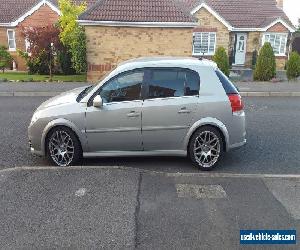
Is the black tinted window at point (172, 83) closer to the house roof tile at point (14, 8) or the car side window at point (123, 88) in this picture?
the car side window at point (123, 88)

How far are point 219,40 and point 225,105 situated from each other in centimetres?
2174

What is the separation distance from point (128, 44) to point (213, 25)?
40.2ft

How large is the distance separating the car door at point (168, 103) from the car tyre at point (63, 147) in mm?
1153

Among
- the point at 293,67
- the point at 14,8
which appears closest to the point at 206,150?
the point at 293,67

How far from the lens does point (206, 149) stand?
545cm

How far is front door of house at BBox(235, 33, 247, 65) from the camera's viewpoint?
26.4 m

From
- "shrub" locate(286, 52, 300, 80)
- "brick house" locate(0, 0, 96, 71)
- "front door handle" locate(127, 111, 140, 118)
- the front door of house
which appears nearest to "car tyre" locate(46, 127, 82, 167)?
"front door handle" locate(127, 111, 140, 118)

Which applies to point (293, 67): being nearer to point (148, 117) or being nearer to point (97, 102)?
point (148, 117)

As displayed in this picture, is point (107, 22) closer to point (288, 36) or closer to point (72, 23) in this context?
point (72, 23)

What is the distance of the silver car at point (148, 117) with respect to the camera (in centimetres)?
527

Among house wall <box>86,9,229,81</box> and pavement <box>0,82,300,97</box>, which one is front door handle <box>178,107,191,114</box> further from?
house wall <box>86,9,229,81</box>

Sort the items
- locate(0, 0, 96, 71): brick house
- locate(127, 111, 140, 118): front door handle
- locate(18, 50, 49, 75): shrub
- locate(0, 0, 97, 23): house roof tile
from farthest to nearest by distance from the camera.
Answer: locate(0, 0, 97, 23): house roof tile, locate(0, 0, 96, 71): brick house, locate(18, 50, 49, 75): shrub, locate(127, 111, 140, 118): front door handle

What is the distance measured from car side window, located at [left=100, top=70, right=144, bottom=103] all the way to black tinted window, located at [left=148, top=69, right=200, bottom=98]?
0.20 metres

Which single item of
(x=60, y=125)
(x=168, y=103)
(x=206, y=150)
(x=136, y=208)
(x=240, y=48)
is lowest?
(x=136, y=208)
